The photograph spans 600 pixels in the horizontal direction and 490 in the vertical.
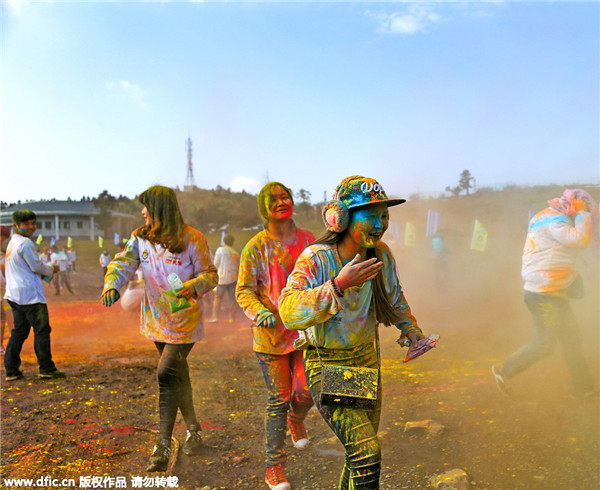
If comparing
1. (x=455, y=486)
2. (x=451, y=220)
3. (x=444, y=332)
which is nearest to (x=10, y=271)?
(x=455, y=486)

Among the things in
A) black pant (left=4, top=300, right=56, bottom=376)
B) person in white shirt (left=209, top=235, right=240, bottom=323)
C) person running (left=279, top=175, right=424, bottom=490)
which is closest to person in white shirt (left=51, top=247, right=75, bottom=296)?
person in white shirt (left=209, top=235, right=240, bottom=323)

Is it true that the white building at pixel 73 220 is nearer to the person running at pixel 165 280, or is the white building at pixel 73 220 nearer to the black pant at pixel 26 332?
the black pant at pixel 26 332

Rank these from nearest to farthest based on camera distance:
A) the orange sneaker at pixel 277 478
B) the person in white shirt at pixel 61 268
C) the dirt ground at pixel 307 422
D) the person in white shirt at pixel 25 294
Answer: the orange sneaker at pixel 277 478 → the dirt ground at pixel 307 422 → the person in white shirt at pixel 25 294 → the person in white shirt at pixel 61 268

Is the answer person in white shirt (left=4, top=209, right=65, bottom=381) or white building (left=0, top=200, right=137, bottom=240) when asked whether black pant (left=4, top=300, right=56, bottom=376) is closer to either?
person in white shirt (left=4, top=209, right=65, bottom=381)

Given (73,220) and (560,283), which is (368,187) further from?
(73,220)

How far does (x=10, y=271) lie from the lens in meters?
5.93

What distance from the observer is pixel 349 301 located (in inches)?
97.3

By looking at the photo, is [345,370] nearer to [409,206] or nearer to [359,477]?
[359,477]

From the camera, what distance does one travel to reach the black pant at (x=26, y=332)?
5957 mm

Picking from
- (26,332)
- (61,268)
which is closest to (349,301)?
(26,332)

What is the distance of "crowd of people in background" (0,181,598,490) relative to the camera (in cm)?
239

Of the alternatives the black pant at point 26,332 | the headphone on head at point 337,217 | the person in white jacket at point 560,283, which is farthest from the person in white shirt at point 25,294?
the person in white jacket at point 560,283

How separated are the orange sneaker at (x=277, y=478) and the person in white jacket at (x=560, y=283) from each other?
9.20 ft

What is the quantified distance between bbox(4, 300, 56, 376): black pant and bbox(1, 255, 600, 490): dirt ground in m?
0.27
